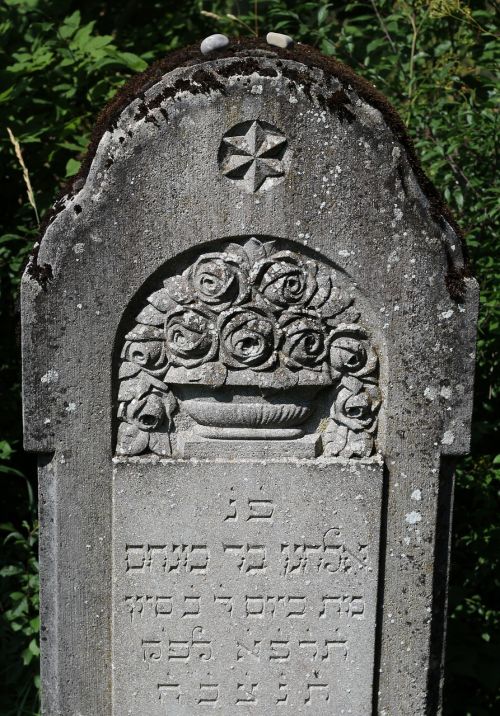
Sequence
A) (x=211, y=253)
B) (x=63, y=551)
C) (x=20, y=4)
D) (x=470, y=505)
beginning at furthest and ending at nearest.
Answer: (x=20, y=4) → (x=470, y=505) → (x=63, y=551) → (x=211, y=253)

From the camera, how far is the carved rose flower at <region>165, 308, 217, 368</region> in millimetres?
2746

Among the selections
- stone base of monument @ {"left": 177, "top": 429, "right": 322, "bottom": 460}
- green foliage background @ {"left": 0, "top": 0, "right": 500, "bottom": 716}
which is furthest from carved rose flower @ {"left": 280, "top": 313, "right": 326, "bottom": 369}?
green foliage background @ {"left": 0, "top": 0, "right": 500, "bottom": 716}

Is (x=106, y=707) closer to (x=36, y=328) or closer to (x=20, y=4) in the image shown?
(x=36, y=328)

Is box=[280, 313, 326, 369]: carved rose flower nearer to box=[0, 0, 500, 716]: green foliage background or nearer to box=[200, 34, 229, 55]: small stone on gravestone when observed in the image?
box=[200, 34, 229, 55]: small stone on gravestone

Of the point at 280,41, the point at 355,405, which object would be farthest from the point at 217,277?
the point at 280,41

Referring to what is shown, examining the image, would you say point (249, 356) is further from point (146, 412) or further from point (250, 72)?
point (250, 72)

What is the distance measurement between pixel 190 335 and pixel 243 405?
272mm

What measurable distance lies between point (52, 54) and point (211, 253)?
7.28ft

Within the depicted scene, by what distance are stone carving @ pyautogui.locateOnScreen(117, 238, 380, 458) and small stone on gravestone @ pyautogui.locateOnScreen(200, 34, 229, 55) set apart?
0.55 metres

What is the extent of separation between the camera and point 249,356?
9.09ft

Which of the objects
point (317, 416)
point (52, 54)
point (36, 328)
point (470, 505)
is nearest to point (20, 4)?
point (52, 54)

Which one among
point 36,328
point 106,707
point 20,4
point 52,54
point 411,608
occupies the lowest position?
point 106,707

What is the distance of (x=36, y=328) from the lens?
275cm

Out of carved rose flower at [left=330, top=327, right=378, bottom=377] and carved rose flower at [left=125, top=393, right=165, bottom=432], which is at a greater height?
carved rose flower at [left=330, top=327, right=378, bottom=377]
